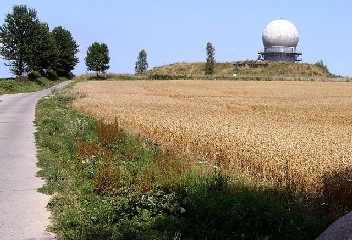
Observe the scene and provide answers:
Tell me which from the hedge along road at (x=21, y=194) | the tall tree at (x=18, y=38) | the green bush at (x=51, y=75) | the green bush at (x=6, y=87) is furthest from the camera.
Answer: the green bush at (x=51, y=75)

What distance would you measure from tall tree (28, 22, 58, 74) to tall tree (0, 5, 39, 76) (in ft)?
2.27

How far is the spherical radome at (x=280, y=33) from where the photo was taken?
4163 inches

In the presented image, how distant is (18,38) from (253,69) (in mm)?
55950

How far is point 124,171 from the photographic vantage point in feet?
32.9

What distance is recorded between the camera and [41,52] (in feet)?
263

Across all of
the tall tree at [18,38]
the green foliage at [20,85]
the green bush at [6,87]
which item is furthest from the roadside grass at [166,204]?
the tall tree at [18,38]

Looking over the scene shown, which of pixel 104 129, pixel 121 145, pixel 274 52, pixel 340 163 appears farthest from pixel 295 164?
pixel 274 52

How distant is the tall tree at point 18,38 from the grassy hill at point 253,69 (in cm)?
3795

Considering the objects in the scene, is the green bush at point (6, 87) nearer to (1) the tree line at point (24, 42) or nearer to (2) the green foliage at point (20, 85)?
(2) the green foliage at point (20, 85)

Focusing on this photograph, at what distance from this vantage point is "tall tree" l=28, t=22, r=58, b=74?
76.5 meters

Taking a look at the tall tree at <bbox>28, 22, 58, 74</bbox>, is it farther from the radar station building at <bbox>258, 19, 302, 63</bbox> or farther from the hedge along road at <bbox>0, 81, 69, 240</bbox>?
the hedge along road at <bbox>0, 81, 69, 240</bbox>

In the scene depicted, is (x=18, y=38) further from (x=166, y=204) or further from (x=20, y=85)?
(x=166, y=204)

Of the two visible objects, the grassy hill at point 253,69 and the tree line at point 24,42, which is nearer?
the tree line at point 24,42

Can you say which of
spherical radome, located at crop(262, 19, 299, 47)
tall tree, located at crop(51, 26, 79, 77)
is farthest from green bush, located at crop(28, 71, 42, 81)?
spherical radome, located at crop(262, 19, 299, 47)
